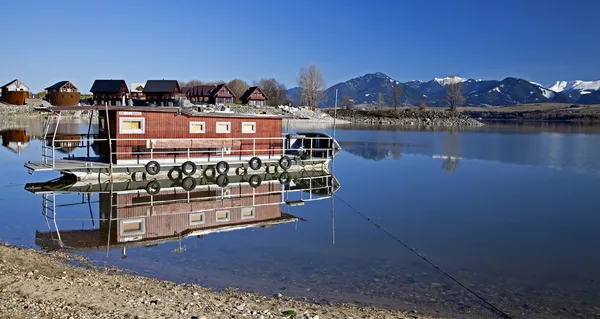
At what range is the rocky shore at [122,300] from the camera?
7652 mm

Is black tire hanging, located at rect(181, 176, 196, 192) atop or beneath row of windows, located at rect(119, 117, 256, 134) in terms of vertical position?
beneath

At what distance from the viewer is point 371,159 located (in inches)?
1489

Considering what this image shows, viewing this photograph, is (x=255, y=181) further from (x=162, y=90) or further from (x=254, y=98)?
(x=162, y=90)

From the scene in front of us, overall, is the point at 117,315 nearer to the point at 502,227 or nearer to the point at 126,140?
the point at 502,227

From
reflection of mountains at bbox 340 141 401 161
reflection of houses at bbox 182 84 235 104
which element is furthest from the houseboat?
reflection of houses at bbox 182 84 235 104

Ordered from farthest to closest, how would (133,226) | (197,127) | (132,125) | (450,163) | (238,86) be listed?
1. (238,86)
2. (450,163)
3. (197,127)
4. (132,125)
5. (133,226)

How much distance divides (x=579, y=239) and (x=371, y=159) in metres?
22.8

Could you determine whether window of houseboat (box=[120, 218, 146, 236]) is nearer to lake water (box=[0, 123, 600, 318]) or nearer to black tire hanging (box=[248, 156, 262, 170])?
lake water (box=[0, 123, 600, 318])

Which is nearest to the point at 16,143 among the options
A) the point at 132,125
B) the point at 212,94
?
the point at 132,125

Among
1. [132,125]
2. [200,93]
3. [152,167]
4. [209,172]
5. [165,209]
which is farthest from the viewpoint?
[200,93]

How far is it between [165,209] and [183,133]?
861 cm

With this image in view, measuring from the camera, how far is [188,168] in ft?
80.7

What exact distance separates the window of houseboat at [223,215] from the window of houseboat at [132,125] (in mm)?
8836

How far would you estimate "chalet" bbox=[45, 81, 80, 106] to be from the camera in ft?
353
